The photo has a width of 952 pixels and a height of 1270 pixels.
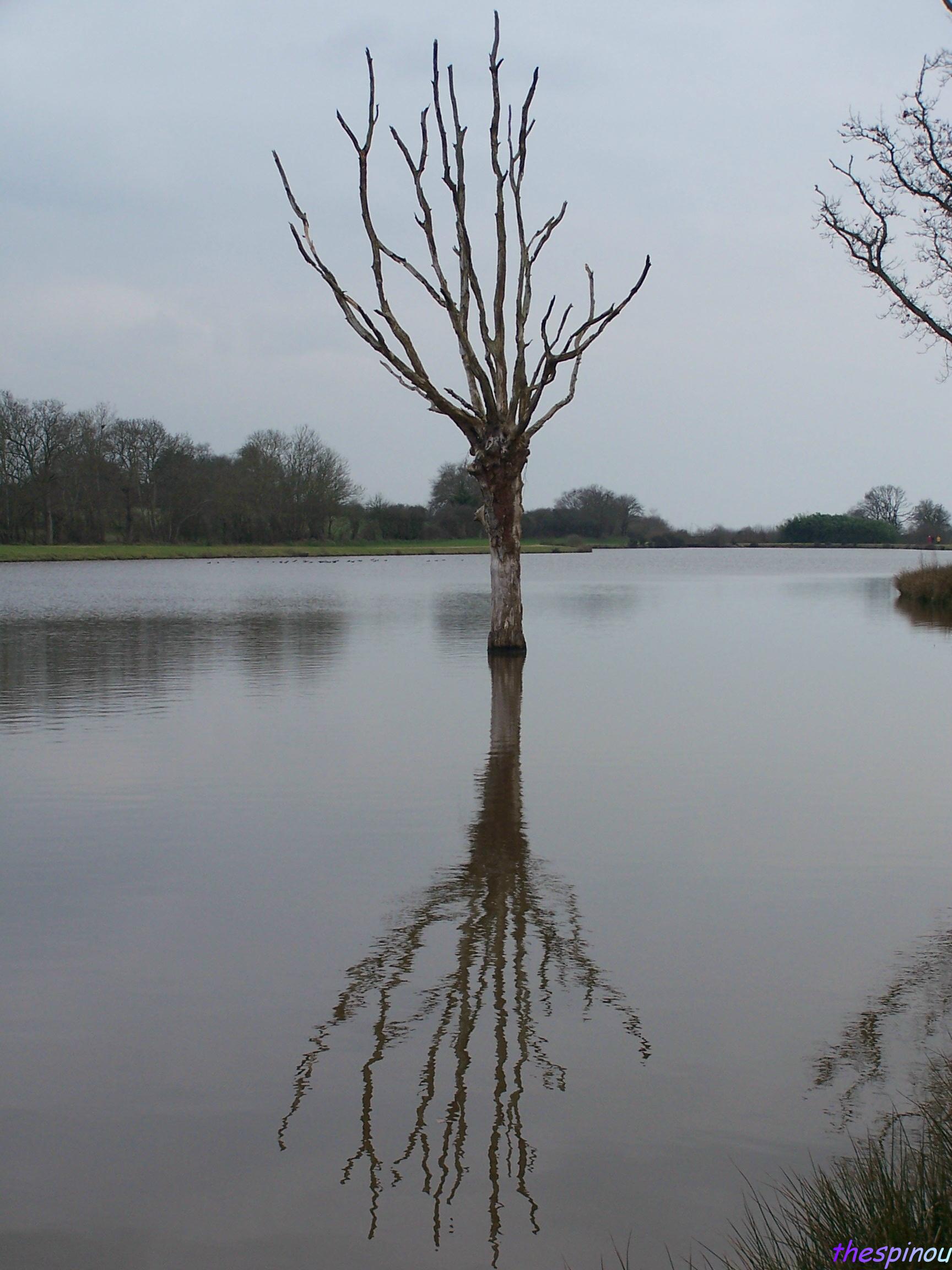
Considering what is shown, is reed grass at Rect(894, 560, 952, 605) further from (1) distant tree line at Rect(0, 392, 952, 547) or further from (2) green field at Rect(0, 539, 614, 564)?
(2) green field at Rect(0, 539, 614, 564)

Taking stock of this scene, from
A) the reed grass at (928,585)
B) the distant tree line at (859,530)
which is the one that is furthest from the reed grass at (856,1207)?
the distant tree line at (859,530)

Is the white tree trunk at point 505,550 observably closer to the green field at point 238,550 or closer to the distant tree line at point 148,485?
the green field at point 238,550

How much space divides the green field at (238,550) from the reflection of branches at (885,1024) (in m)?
59.5

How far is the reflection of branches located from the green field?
195 ft

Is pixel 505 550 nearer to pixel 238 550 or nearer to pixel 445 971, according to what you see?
pixel 445 971

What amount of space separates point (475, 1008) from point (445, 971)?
1.18ft

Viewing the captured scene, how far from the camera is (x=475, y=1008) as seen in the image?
12.5ft

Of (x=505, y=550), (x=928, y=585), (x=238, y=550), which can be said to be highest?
(x=505, y=550)

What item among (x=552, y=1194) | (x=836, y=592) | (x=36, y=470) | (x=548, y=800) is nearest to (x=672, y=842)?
(x=548, y=800)

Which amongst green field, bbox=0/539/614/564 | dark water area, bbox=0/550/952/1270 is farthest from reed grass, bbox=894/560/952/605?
green field, bbox=0/539/614/564

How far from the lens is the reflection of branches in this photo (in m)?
3.35

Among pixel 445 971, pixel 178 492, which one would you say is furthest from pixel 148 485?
pixel 445 971

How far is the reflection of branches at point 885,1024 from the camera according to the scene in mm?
3346

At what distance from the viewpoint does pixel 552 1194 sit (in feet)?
9.27
